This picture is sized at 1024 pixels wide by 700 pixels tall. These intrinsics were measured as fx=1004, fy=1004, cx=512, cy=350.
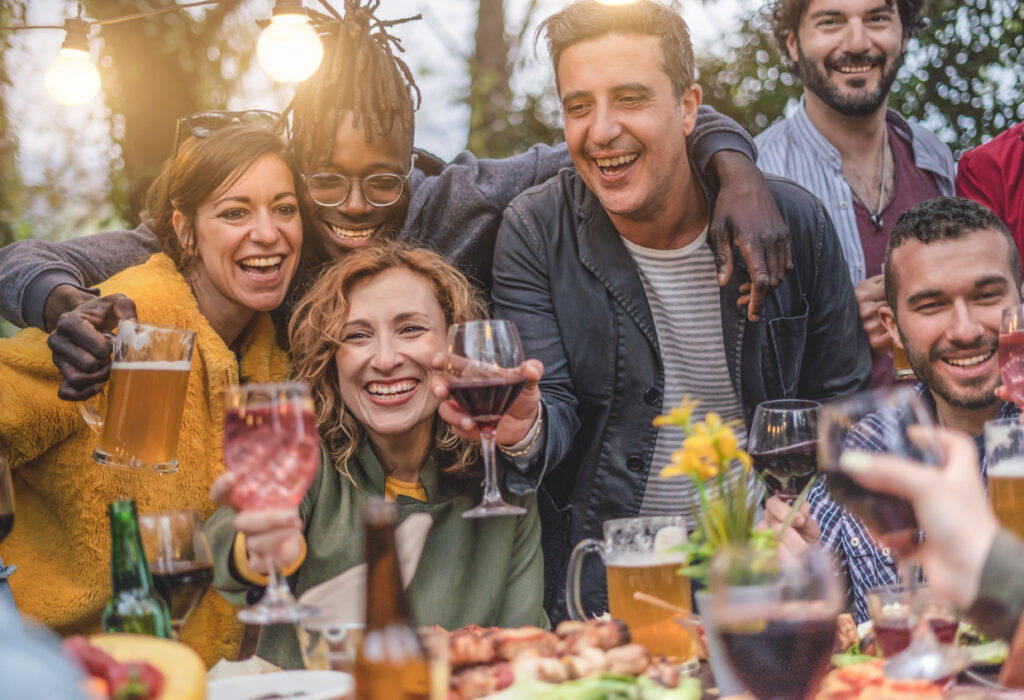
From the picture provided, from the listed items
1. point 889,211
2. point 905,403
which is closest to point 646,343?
point 889,211

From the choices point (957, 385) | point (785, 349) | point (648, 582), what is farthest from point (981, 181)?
point (648, 582)

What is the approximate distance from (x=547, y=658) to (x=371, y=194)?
194cm

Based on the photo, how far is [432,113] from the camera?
9125mm

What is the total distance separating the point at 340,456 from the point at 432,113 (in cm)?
675

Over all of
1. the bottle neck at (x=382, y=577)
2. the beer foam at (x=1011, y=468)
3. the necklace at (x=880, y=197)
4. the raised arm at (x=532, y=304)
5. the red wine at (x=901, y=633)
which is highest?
the necklace at (x=880, y=197)

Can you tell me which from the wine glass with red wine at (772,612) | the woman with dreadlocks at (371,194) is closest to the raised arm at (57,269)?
the woman with dreadlocks at (371,194)

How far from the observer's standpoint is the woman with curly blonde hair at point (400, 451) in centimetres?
273

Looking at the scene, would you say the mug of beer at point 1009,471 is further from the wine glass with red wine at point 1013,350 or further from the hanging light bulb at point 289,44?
the hanging light bulb at point 289,44

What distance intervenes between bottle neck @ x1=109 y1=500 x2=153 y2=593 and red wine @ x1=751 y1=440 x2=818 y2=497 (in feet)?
3.93

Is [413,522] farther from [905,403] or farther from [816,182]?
[816,182]

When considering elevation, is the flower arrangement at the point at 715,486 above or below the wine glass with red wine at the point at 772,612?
above

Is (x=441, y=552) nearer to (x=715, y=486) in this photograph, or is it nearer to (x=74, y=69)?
(x=715, y=486)

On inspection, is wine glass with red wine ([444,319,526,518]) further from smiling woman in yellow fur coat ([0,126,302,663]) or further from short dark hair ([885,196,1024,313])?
short dark hair ([885,196,1024,313])

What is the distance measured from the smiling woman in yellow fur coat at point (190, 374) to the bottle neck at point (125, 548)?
125cm
